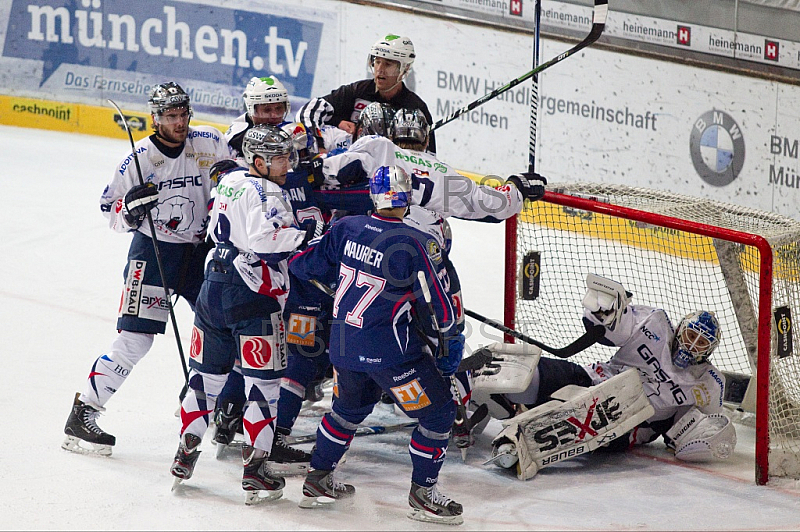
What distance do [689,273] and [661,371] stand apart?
4.74 feet

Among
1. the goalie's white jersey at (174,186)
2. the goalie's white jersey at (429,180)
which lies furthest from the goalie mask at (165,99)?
the goalie's white jersey at (429,180)

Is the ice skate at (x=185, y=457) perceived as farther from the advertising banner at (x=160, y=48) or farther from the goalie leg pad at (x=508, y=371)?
the advertising banner at (x=160, y=48)

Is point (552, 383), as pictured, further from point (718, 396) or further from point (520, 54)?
point (520, 54)

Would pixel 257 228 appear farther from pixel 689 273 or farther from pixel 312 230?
pixel 689 273

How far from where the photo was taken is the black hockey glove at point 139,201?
4.23 metres

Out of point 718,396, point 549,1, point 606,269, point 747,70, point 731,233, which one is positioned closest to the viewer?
point 731,233

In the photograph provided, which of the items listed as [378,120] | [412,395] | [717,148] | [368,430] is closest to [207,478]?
[368,430]

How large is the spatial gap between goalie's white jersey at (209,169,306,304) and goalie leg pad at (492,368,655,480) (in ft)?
3.82

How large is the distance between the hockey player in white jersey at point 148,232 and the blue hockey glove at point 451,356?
4.29 ft

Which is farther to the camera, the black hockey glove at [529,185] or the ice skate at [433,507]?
the black hockey glove at [529,185]

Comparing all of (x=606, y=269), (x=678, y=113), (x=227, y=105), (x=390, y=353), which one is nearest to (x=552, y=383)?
(x=390, y=353)

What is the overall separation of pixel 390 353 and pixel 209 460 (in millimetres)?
1167

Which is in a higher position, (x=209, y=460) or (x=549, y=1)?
(x=549, y=1)

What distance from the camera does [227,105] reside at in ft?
31.9
